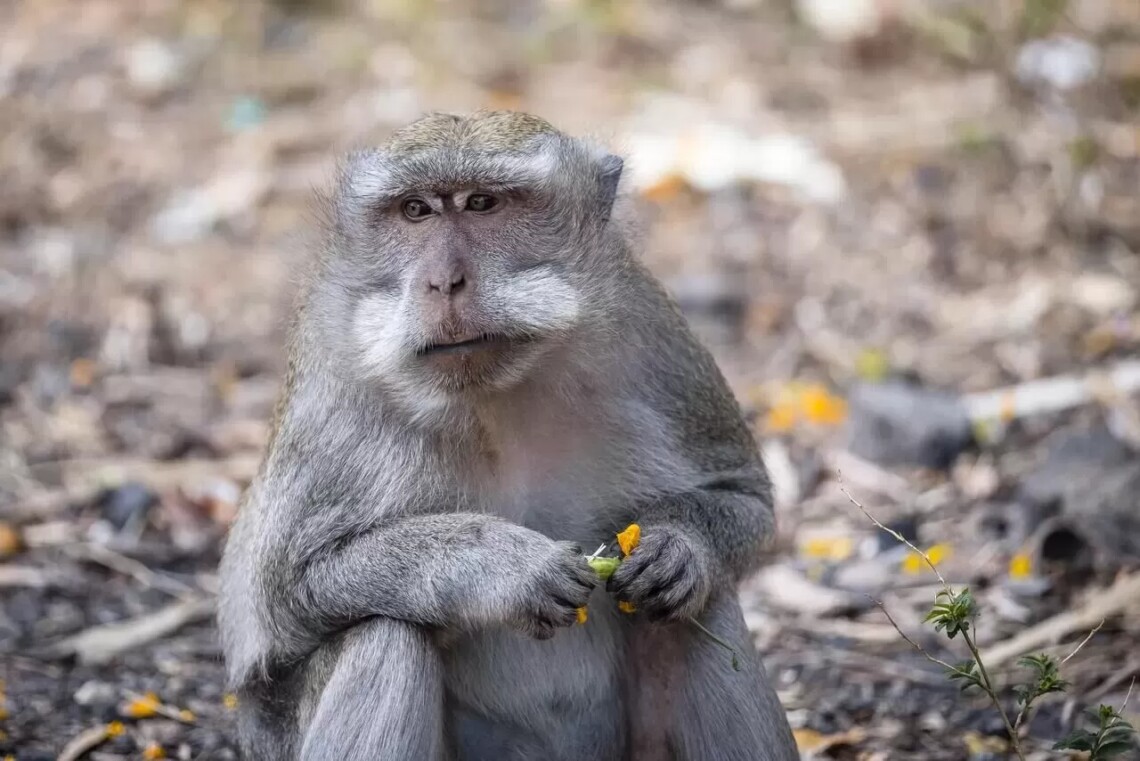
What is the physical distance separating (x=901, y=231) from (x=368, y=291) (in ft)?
22.3

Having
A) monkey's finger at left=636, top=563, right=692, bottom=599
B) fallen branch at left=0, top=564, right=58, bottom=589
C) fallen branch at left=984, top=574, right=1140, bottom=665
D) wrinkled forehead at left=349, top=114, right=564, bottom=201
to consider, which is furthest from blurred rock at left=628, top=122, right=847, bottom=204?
monkey's finger at left=636, top=563, right=692, bottom=599

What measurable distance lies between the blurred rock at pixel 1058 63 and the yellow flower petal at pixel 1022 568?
5.79 metres

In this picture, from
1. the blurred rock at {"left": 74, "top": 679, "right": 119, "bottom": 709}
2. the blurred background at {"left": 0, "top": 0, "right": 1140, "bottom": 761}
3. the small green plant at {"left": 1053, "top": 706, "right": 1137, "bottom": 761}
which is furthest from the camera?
the blurred background at {"left": 0, "top": 0, "right": 1140, "bottom": 761}

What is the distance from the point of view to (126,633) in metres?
6.96

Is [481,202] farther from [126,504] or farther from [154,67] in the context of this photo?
[154,67]

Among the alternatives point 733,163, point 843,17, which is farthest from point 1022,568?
point 843,17

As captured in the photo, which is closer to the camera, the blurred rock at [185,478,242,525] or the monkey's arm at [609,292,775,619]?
the monkey's arm at [609,292,775,619]

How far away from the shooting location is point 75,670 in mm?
6668

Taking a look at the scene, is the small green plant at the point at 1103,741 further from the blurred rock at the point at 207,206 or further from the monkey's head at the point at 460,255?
the blurred rock at the point at 207,206

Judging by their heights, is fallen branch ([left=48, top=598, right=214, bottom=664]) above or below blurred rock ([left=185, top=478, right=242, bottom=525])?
below

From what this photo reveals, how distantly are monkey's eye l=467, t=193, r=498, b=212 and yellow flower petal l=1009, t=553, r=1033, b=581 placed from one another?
3530mm

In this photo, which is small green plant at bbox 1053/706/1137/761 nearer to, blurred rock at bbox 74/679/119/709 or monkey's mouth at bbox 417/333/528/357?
monkey's mouth at bbox 417/333/528/357

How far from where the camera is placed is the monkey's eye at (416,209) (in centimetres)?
482

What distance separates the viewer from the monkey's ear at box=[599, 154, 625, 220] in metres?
5.30
